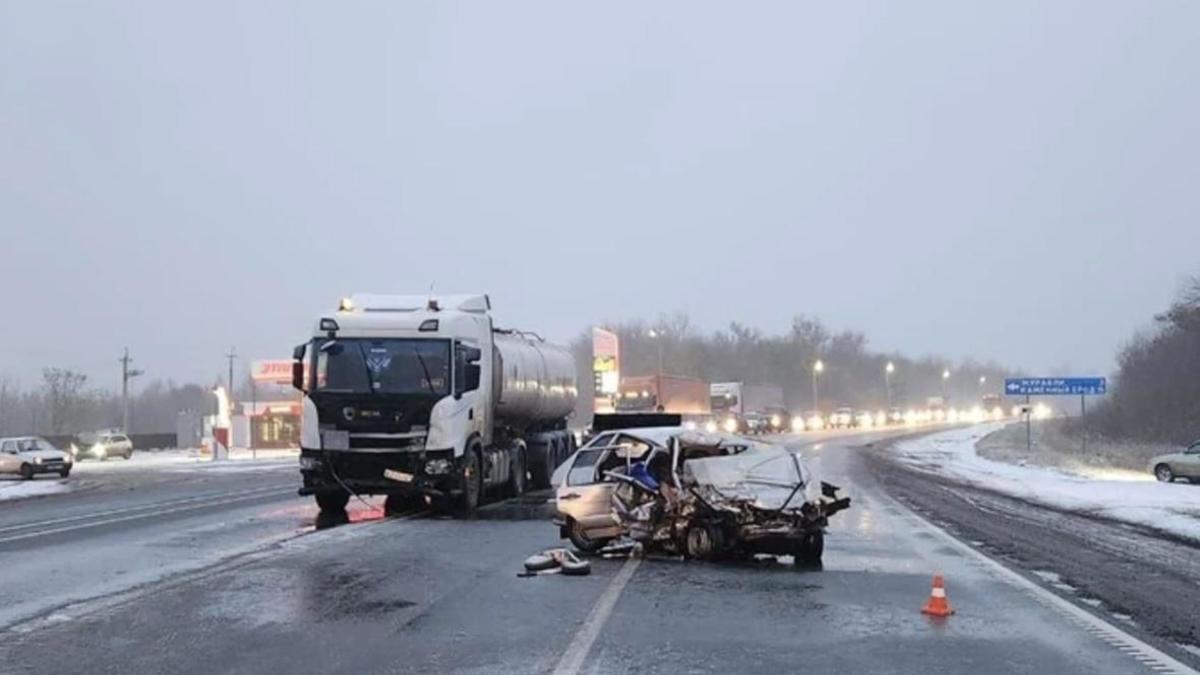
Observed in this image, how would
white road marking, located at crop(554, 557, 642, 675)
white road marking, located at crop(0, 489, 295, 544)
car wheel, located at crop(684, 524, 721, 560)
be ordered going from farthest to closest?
white road marking, located at crop(0, 489, 295, 544) < car wheel, located at crop(684, 524, 721, 560) < white road marking, located at crop(554, 557, 642, 675)

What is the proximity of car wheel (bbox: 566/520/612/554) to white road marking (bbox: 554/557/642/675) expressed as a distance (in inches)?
71.2

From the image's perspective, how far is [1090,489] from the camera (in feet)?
102

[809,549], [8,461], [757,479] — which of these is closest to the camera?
[809,549]

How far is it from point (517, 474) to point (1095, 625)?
1827cm

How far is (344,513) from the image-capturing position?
2383 cm

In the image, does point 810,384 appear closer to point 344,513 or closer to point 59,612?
point 344,513

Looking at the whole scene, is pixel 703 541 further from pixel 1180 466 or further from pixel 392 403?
pixel 1180 466

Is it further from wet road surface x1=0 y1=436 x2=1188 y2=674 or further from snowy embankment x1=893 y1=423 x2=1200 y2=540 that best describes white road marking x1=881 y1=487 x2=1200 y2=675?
snowy embankment x1=893 y1=423 x2=1200 y2=540

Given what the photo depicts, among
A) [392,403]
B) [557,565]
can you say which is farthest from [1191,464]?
[557,565]

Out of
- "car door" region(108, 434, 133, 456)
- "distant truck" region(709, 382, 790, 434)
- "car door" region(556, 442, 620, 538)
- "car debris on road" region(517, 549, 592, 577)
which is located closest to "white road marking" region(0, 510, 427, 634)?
"car debris on road" region(517, 549, 592, 577)

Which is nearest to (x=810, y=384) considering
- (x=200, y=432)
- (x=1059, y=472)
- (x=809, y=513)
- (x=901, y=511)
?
(x=200, y=432)

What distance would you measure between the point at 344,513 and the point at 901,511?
10.6 meters

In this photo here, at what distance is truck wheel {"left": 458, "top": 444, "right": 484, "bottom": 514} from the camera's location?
74.4 ft

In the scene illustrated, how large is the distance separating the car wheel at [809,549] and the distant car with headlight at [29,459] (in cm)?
3730
